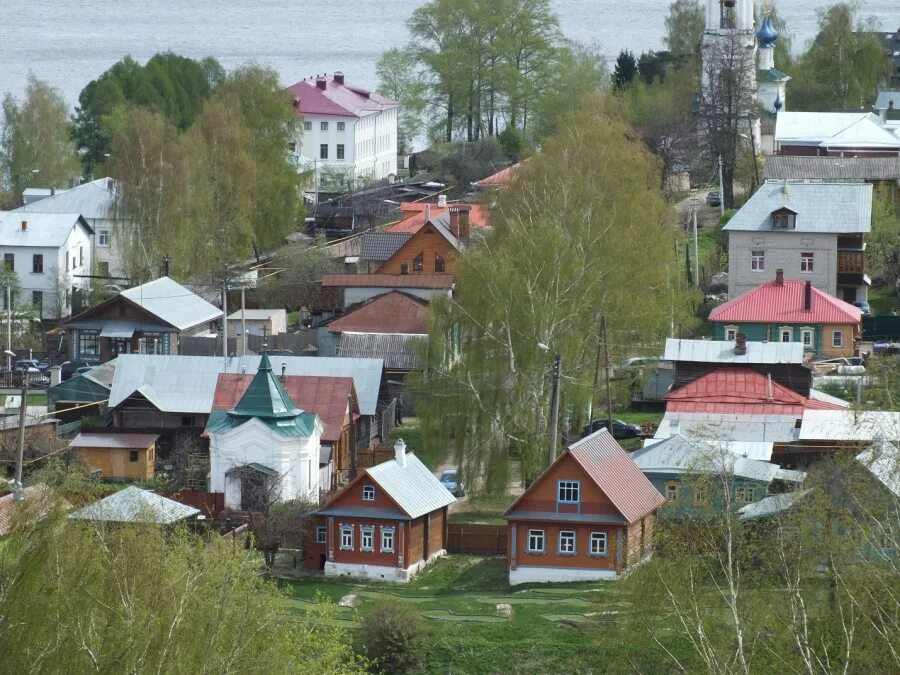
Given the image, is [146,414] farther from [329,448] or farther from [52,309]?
[52,309]

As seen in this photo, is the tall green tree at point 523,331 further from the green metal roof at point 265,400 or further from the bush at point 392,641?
the bush at point 392,641

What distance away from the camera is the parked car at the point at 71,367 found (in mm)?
49781

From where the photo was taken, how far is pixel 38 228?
61188 mm

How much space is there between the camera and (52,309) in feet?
195

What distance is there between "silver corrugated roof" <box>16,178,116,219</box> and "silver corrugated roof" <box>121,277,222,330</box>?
36.1 ft

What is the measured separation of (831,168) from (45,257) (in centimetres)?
2320

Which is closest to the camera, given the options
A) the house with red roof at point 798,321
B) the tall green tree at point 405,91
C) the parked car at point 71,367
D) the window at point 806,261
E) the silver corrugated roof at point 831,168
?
the house with red roof at point 798,321

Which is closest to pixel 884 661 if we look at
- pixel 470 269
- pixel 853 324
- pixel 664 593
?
pixel 664 593

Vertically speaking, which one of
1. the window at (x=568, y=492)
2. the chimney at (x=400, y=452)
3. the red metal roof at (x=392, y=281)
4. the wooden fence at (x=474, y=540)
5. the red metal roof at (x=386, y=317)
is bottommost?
the wooden fence at (x=474, y=540)

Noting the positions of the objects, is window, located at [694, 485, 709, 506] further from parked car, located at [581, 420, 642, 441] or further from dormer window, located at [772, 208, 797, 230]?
dormer window, located at [772, 208, 797, 230]

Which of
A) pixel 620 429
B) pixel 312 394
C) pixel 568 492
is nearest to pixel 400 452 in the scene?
pixel 568 492

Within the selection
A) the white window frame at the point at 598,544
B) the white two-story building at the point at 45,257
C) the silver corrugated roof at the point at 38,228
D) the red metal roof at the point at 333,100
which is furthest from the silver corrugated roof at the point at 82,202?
the white window frame at the point at 598,544

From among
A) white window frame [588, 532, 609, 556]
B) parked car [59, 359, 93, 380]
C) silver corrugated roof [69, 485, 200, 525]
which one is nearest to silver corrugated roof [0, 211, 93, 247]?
parked car [59, 359, 93, 380]

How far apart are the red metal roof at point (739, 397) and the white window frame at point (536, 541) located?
7.56 metres
